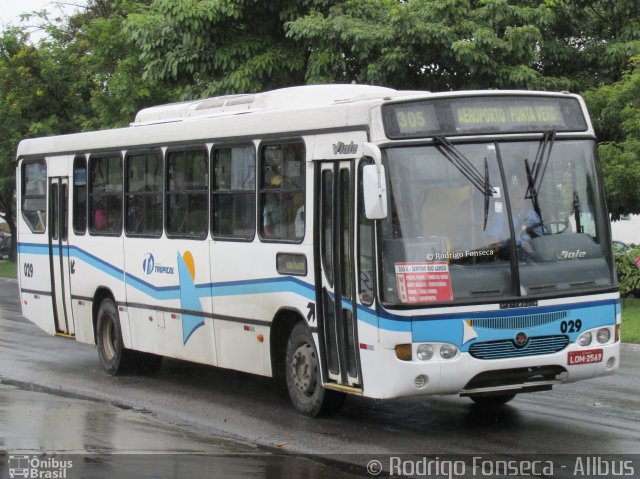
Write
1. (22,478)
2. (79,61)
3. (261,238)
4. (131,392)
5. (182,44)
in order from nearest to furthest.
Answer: (22,478)
(261,238)
(131,392)
(182,44)
(79,61)

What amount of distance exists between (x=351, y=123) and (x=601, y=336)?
285 centimetres

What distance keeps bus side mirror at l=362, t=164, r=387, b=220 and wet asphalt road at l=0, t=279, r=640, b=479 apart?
194cm

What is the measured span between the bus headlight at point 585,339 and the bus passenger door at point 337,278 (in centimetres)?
191

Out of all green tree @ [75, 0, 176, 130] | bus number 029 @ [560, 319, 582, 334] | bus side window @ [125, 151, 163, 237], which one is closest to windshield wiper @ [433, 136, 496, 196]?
bus number 029 @ [560, 319, 582, 334]

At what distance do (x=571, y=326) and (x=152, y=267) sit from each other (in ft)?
18.6

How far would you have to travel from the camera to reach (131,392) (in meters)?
13.2

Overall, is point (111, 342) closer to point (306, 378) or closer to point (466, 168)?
point (306, 378)

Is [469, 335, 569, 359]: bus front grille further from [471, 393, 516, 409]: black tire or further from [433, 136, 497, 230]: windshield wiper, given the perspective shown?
[471, 393, 516, 409]: black tire

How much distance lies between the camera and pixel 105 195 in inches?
583

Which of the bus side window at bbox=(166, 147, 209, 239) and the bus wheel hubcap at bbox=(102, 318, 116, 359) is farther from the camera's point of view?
the bus wheel hubcap at bbox=(102, 318, 116, 359)

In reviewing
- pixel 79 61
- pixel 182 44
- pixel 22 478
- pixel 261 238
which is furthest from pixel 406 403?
pixel 79 61

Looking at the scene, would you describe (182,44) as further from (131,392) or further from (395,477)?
(395,477)

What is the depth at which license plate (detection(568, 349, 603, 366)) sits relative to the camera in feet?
31.9

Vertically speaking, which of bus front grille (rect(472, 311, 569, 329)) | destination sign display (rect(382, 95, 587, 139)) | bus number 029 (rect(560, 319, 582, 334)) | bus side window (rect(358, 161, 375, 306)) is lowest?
bus number 029 (rect(560, 319, 582, 334))
